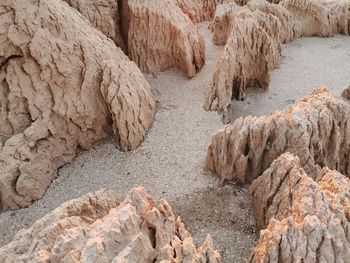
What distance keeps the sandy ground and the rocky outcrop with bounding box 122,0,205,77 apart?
371 mm

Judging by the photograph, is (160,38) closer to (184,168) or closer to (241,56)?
(241,56)

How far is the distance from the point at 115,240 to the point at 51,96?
191 inches

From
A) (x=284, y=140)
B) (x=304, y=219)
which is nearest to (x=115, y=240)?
(x=304, y=219)

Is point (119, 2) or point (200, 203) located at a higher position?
point (119, 2)

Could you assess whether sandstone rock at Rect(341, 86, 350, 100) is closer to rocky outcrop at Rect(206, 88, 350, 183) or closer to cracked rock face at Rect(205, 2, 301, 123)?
cracked rock face at Rect(205, 2, 301, 123)

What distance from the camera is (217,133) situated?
857 cm

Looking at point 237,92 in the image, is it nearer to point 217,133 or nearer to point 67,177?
point 217,133

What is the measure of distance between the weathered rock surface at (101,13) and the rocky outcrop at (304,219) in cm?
652

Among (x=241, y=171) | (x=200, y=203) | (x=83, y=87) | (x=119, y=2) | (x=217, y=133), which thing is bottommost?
(x=200, y=203)

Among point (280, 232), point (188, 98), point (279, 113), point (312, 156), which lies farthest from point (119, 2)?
point (280, 232)

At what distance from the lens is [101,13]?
11.2 meters

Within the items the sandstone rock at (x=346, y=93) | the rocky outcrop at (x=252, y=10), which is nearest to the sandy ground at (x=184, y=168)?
the sandstone rock at (x=346, y=93)

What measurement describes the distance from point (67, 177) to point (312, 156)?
16.9ft

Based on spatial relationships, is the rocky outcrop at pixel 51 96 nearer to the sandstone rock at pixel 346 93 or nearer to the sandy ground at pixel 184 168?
the sandy ground at pixel 184 168
